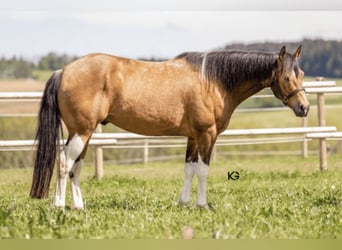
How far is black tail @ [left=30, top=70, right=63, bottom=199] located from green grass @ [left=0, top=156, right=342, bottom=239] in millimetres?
234

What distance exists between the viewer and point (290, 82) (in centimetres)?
636

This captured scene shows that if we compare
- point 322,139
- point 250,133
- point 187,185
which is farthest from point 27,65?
point 187,185

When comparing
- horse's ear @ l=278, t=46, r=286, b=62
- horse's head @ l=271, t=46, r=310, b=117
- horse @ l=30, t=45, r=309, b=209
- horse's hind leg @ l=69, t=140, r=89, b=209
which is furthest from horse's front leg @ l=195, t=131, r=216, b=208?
horse's hind leg @ l=69, t=140, r=89, b=209

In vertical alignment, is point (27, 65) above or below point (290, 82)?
above

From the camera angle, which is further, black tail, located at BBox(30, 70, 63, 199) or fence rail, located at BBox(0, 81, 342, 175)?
fence rail, located at BBox(0, 81, 342, 175)

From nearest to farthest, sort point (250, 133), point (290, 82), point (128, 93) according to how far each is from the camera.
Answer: point (128, 93), point (290, 82), point (250, 133)

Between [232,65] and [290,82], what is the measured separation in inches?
25.6

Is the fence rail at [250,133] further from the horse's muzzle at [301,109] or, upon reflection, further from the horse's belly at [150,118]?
the horse's belly at [150,118]

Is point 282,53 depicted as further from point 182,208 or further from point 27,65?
point 27,65

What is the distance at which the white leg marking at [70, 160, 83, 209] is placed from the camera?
6.07 meters

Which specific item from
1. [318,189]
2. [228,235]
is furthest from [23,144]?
[228,235]

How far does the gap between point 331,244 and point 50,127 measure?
3.22 metres

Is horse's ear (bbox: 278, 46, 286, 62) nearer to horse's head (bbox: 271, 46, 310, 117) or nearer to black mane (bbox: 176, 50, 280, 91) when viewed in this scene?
horse's head (bbox: 271, 46, 310, 117)

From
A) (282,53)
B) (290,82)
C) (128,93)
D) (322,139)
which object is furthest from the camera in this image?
(322,139)
